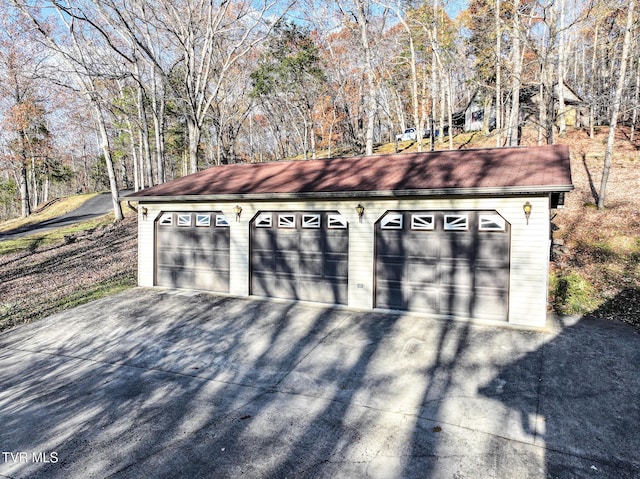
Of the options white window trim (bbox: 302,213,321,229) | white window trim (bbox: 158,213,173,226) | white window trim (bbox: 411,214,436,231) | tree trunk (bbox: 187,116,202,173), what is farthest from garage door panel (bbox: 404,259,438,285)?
tree trunk (bbox: 187,116,202,173)

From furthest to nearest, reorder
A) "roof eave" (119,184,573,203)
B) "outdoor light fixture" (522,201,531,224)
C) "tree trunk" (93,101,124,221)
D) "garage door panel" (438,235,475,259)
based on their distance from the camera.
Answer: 1. "tree trunk" (93,101,124,221)
2. "garage door panel" (438,235,475,259)
3. "outdoor light fixture" (522,201,531,224)
4. "roof eave" (119,184,573,203)

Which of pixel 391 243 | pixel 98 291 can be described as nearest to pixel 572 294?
pixel 391 243

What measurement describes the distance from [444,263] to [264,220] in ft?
16.6

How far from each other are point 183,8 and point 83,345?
1797 centimetres

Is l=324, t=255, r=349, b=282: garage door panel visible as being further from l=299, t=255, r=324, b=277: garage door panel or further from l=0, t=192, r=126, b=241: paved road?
l=0, t=192, r=126, b=241: paved road

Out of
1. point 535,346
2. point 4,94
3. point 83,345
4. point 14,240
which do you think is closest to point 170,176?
point 4,94

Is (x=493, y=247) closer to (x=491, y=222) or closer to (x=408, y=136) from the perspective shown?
(x=491, y=222)

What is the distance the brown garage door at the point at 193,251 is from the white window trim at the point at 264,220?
1098 millimetres

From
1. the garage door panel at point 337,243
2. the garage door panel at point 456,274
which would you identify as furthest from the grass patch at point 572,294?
the garage door panel at point 337,243

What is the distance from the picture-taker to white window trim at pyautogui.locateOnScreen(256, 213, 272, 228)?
10.8 meters

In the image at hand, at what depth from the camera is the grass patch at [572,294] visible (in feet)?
30.8

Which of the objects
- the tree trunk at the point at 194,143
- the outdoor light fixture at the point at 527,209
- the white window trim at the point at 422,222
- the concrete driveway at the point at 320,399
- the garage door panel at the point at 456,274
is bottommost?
the concrete driveway at the point at 320,399

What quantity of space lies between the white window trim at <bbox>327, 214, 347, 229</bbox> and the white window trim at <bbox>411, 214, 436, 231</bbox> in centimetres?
176

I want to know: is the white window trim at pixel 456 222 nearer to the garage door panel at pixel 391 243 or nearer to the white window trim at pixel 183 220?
the garage door panel at pixel 391 243
